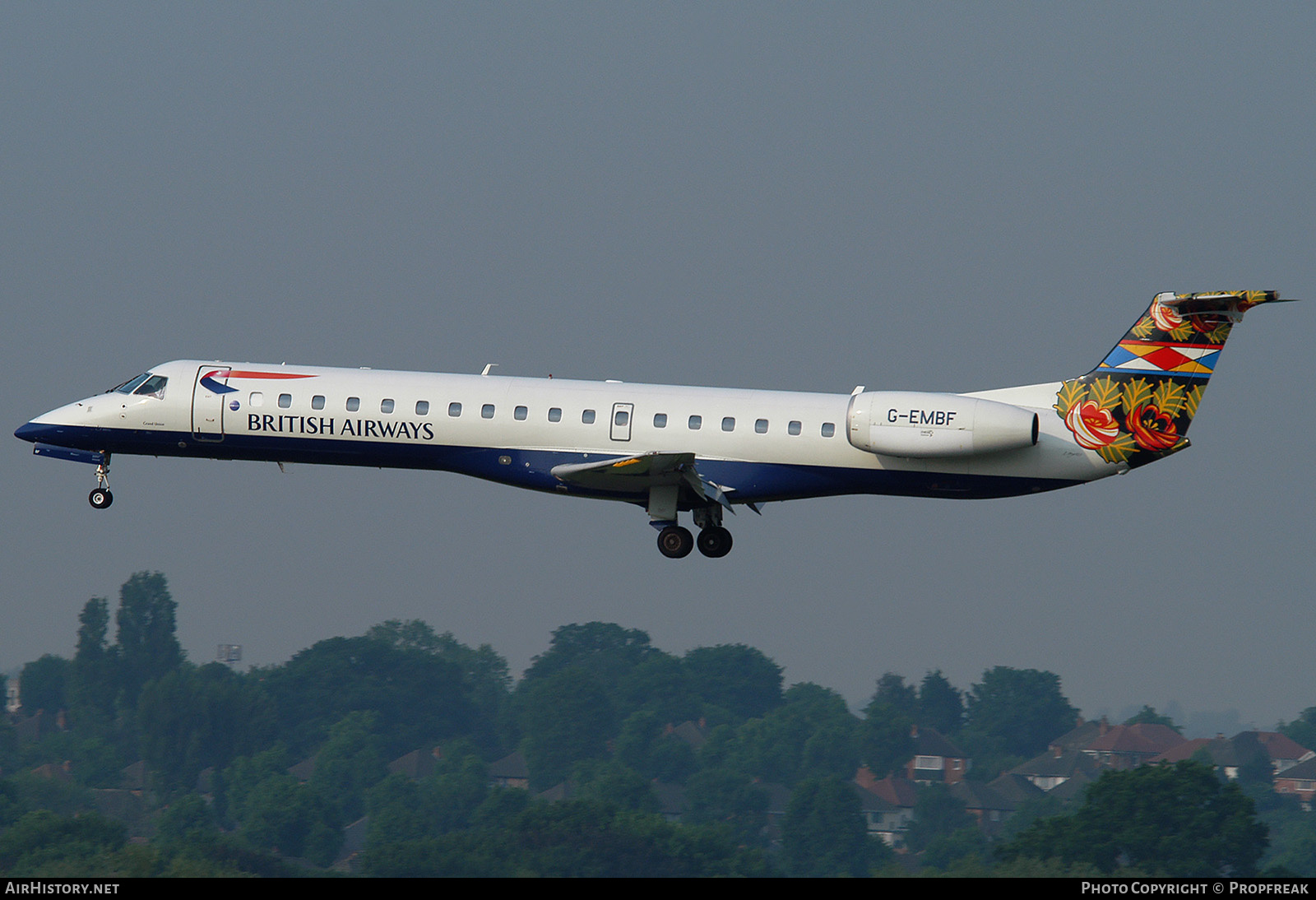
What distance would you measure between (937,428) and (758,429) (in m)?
3.74

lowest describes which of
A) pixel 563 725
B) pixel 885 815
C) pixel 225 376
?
pixel 885 815

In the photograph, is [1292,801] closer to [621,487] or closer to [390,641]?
[390,641]

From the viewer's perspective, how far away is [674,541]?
34.8 m

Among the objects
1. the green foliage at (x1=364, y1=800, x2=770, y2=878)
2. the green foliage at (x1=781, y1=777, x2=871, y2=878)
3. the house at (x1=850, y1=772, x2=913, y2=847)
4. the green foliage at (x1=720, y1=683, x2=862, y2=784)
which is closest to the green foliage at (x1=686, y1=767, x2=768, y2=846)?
the green foliage at (x1=720, y1=683, x2=862, y2=784)

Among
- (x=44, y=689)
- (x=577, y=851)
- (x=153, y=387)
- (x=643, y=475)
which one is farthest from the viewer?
(x=44, y=689)

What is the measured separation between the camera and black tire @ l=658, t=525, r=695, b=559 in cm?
3475

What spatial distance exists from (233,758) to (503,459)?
109038 mm

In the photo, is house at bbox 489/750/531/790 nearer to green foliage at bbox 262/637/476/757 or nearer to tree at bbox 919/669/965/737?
green foliage at bbox 262/637/476/757

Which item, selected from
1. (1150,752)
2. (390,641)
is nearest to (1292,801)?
(1150,752)

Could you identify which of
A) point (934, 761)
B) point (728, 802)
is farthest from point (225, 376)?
point (934, 761)

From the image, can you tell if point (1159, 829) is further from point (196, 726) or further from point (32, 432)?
point (196, 726)

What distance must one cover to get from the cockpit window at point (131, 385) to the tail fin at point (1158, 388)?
67.3 feet

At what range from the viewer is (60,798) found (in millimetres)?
115188

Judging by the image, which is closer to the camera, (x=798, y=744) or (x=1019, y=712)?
(x=798, y=744)
